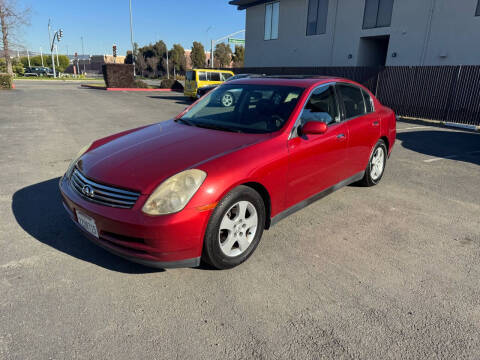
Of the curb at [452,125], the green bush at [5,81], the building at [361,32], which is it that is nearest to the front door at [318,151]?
the curb at [452,125]

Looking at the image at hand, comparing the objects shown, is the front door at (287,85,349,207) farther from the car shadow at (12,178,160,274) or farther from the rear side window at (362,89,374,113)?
the car shadow at (12,178,160,274)

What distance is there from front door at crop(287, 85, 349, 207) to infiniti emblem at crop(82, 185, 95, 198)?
1.77 meters

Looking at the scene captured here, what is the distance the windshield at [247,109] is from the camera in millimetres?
3451

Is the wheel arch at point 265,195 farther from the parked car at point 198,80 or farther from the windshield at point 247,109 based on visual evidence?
the parked car at point 198,80

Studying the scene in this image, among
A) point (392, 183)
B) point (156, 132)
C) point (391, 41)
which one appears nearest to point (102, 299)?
point (156, 132)

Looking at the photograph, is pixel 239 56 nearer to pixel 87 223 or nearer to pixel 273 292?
pixel 87 223

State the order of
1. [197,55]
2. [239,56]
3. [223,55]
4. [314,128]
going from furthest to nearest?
[197,55] → [223,55] → [239,56] → [314,128]

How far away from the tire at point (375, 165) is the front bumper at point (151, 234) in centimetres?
322

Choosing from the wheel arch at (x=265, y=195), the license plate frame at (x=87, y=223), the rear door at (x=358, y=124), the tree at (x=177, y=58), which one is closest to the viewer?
the license plate frame at (x=87, y=223)

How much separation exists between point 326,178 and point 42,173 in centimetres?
444

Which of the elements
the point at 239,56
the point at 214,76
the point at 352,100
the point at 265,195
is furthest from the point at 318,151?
the point at 239,56

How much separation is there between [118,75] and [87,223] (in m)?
29.9

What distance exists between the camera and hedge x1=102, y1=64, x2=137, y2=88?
95.0ft

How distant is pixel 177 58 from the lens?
69.6 meters
